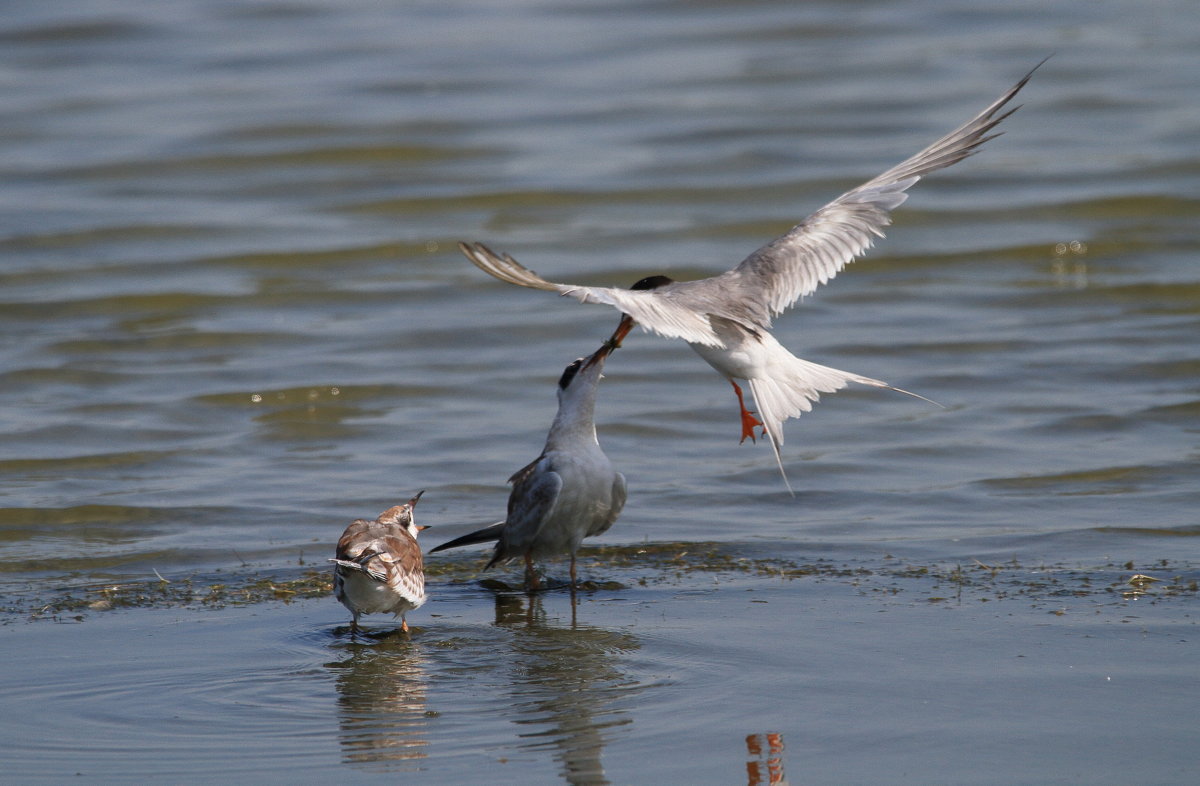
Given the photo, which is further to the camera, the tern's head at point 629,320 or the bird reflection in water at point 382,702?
the tern's head at point 629,320

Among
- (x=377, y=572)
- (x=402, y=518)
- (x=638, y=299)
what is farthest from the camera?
A: (x=402, y=518)

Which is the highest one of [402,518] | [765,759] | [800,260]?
[800,260]

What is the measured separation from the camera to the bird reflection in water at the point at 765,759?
4.13m

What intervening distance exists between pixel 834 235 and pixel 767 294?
1.96ft

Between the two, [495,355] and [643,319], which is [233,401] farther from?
[643,319]

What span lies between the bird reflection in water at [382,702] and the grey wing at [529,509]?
35.1 inches

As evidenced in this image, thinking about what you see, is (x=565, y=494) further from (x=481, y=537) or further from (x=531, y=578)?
(x=481, y=537)

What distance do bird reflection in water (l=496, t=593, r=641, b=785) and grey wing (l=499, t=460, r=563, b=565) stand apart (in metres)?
0.41

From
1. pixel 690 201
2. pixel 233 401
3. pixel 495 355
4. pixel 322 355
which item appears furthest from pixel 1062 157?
pixel 233 401

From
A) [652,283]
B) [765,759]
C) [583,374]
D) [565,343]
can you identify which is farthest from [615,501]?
[565,343]

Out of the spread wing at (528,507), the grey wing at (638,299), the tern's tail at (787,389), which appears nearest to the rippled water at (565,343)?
the spread wing at (528,507)

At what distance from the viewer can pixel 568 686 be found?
4902mm

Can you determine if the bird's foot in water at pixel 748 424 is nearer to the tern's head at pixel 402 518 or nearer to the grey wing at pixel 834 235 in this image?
the grey wing at pixel 834 235

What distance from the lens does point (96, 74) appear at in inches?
776
